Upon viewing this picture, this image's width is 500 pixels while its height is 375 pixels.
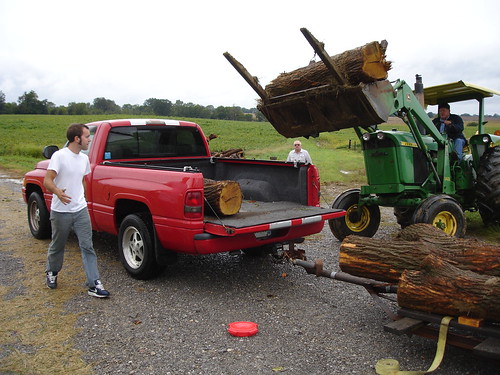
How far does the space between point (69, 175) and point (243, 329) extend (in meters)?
2.50

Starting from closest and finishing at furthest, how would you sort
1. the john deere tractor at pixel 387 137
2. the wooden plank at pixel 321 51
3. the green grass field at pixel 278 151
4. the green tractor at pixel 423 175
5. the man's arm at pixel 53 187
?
the man's arm at pixel 53 187 < the wooden plank at pixel 321 51 < the john deere tractor at pixel 387 137 < the green tractor at pixel 423 175 < the green grass field at pixel 278 151

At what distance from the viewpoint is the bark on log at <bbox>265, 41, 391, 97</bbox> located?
249 inches

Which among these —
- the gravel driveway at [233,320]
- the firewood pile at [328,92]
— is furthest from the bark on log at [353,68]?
the gravel driveway at [233,320]

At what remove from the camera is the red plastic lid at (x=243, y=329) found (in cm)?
446

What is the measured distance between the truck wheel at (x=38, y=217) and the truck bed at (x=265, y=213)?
136 inches

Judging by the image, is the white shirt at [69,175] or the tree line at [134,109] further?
the tree line at [134,109]

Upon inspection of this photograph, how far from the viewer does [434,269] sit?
397 cm

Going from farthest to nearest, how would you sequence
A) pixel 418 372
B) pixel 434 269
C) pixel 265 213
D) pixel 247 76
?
pixel 247 76 → pixel 265 213 → pixel 434 269 → pixel 418 372

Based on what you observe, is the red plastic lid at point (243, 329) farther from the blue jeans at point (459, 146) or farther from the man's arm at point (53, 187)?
the blue jeans at point (459, 146)

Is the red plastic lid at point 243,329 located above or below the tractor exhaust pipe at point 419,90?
below

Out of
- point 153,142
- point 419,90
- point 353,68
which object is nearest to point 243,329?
point 353,68

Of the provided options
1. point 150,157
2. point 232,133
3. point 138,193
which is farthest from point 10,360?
point 232,133

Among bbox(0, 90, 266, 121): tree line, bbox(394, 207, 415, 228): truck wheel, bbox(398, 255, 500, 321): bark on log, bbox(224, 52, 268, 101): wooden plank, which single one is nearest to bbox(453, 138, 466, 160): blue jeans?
bbox(394, 207, 415, 228): truck wheel

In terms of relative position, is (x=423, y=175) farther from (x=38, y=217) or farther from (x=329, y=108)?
(x=38, y=217)
